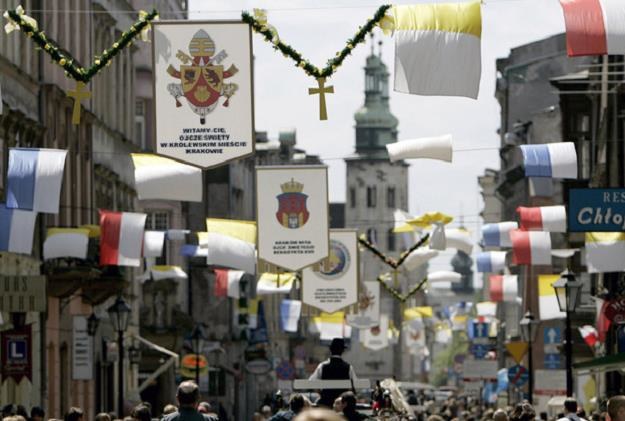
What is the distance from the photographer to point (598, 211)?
111 ft

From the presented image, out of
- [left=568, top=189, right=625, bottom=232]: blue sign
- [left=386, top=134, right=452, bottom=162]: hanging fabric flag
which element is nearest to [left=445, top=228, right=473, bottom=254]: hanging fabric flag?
[left=386, top=134, right=452, bottom=162]: hanging fabric flag

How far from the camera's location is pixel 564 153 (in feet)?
121

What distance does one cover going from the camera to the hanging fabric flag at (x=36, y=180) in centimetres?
3416

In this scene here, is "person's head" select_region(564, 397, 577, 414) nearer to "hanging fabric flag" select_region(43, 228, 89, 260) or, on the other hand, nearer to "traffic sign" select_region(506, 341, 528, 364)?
"hanging fabric flag" select_region(43, 228, 89, 260)

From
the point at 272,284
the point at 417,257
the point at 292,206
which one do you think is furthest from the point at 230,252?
the point at 272,284

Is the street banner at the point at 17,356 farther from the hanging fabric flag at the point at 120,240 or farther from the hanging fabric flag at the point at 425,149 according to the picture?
the hanging fabric flag at the point at 120,240

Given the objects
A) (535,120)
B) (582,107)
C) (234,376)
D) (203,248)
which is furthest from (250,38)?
(234,376)

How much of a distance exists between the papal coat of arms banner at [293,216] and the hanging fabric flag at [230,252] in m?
5.30

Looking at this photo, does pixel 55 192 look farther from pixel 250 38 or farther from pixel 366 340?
pixel 366 340

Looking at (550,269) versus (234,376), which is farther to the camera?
(234,376)

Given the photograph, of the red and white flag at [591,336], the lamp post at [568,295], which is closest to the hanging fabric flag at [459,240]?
the red and white flag at [591,336]

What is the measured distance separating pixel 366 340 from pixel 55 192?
53275mm

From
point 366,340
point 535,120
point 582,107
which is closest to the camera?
point 582,107

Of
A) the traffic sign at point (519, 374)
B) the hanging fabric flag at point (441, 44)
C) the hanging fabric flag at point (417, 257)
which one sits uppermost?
the hanging fabric flag at point (441, 44)
